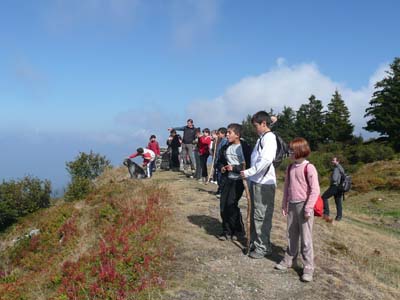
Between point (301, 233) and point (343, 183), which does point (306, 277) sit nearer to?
point (301, 233)

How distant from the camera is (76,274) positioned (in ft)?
22.8

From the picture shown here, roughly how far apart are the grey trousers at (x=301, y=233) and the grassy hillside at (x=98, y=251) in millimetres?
2166

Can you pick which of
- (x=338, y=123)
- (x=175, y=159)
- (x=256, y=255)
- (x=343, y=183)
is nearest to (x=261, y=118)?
(x=256, y=255)

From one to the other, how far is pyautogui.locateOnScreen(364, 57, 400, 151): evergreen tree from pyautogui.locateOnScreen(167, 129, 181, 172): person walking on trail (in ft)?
111

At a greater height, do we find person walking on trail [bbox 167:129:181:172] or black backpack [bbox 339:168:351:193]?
person walking on trail [bbox 167:129:181:172]

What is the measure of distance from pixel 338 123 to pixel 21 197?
42.4 meters

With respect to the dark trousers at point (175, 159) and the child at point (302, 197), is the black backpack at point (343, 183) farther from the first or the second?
the dark trousers at point (175, 159)

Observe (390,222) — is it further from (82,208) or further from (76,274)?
(76,274)

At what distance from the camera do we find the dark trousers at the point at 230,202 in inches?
287

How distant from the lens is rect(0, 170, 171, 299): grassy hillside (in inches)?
251

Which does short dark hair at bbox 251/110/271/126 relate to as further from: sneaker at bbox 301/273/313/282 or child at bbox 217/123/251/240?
sneaker at bbox 301/273/313/282

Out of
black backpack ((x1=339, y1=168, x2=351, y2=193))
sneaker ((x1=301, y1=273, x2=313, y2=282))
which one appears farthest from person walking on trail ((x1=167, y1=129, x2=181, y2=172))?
sneaker ((x1=301, y1=273, x2=313, y2=282))

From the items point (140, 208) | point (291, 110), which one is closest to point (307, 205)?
point (140, 208)

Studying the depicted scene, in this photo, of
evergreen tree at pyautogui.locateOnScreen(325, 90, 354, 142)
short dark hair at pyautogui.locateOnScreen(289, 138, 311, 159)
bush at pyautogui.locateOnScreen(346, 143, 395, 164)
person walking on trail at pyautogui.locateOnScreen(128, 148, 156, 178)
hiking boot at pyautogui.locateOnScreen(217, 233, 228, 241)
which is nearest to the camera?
short dark hair at pyautogui.locateOnScreen(289, 138, 311, 159)
